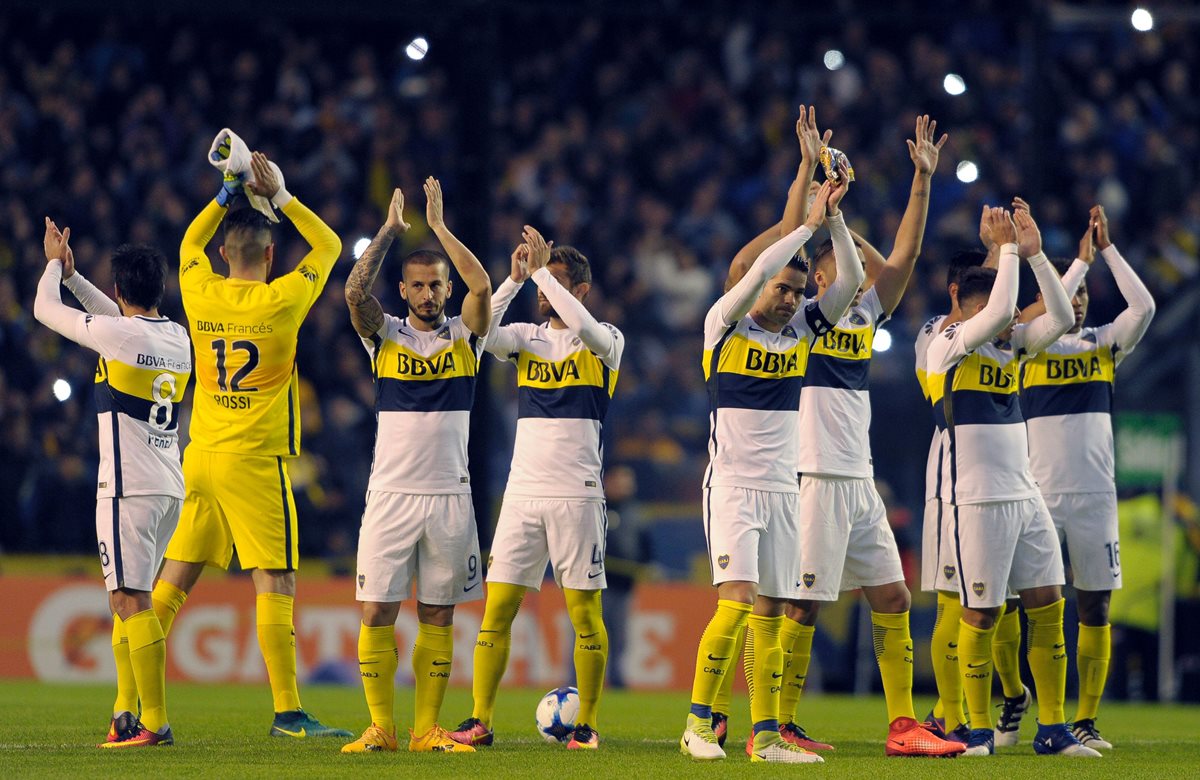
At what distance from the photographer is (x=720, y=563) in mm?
8859

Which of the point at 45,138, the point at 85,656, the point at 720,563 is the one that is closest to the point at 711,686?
the point at 720,563

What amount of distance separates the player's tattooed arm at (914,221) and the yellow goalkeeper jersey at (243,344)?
10.8 ft

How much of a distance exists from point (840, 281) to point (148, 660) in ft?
13.8

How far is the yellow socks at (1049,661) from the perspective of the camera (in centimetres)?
974

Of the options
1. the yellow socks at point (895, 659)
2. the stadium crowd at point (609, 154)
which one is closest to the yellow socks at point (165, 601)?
the yellow socks at point (895, 659)

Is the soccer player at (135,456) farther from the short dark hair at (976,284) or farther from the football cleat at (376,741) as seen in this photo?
the short dark hair at (976,284)

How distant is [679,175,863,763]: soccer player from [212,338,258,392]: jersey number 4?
2553 mm

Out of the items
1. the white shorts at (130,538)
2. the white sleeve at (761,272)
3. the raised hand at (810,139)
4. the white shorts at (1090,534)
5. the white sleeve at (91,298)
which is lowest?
the white shorts at (130,538)

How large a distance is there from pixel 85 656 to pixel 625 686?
4.91 meters

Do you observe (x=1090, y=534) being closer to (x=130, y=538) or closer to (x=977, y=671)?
(x=977, y=671)

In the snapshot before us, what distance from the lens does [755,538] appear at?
888 cm

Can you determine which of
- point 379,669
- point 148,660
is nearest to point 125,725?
point 148,660

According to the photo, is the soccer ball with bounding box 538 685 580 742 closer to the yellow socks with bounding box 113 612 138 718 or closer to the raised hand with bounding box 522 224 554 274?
the yellow socks with bounding box 113 612 138 718

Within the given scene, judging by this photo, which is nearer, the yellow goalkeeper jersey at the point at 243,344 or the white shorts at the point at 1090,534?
the yellow goalkeeper jersey at the point at 243,344
